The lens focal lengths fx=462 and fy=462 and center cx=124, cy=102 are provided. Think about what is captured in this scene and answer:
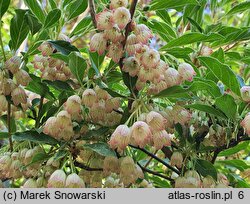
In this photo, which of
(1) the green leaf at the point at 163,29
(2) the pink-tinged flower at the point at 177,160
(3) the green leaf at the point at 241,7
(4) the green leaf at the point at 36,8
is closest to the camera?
(2) the pink-tinged flower at the point at 177,160

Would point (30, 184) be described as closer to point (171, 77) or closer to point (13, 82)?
point (13, 82)

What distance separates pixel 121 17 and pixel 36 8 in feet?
1.42

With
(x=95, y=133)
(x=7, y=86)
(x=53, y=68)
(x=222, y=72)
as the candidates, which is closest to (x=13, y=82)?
(x=7, y=86)

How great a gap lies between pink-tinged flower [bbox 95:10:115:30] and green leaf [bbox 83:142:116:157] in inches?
13.3

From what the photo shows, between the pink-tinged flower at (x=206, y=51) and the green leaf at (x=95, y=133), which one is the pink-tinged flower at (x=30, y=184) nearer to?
the green leaf at (x=95, y=133)

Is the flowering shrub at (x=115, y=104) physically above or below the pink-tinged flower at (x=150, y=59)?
below

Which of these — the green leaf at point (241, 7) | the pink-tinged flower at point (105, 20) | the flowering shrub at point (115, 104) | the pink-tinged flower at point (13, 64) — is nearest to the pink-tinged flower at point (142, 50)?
the flowering shrub at point (115, 104)

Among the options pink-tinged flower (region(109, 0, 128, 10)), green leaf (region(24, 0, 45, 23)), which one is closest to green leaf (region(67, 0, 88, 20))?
green leaf (region(24, 0, 45, 23))

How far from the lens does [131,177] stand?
1.37 m

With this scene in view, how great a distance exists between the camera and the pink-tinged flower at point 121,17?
128 cm

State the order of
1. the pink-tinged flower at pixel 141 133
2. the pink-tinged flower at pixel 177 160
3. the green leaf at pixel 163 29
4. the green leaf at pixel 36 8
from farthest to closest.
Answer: the green leaf at pixel 163 29 → the green leaf at pixel 36 8 → the pink-tinged flower at pixel 177 160 → the pink-tinged flower at pixel 141 133

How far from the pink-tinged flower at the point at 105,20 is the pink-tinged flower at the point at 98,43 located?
3cm

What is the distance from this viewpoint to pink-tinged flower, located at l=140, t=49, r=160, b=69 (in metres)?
1.30

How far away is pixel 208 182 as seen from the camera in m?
1.45
